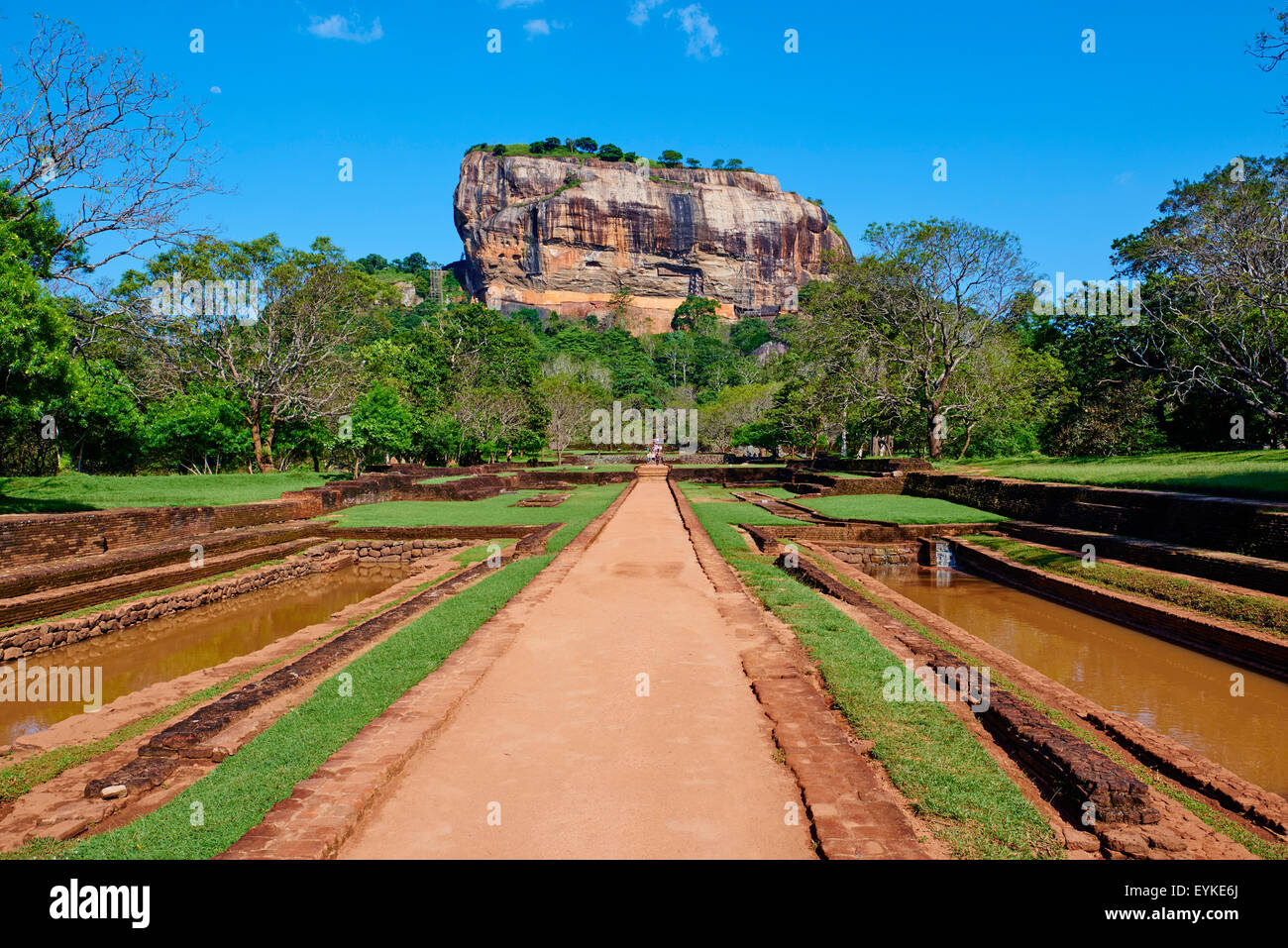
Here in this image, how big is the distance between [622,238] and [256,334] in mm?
97712

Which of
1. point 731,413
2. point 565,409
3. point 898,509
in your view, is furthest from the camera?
point 731,413

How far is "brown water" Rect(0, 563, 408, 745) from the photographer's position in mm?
6209

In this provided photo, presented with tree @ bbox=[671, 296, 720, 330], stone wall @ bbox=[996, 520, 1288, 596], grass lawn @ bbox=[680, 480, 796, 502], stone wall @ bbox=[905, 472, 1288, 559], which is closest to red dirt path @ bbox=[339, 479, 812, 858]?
stone wall @ bbox=[996, 520, 1288, 596]

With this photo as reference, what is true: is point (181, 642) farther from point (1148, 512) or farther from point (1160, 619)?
point (1148, 512)

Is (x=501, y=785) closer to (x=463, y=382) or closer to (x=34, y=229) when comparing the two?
(x=34, y=229)

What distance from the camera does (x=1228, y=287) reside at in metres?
15.4

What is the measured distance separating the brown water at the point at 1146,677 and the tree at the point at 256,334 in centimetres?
2615

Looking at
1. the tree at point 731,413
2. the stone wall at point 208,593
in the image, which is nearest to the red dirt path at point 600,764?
the stone wall at point 208,593

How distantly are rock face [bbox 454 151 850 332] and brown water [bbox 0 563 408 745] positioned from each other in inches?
4332

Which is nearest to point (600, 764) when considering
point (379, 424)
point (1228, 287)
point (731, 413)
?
point (1228, 287)

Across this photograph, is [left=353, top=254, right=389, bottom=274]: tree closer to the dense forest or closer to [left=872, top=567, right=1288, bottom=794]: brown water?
the dense forest
